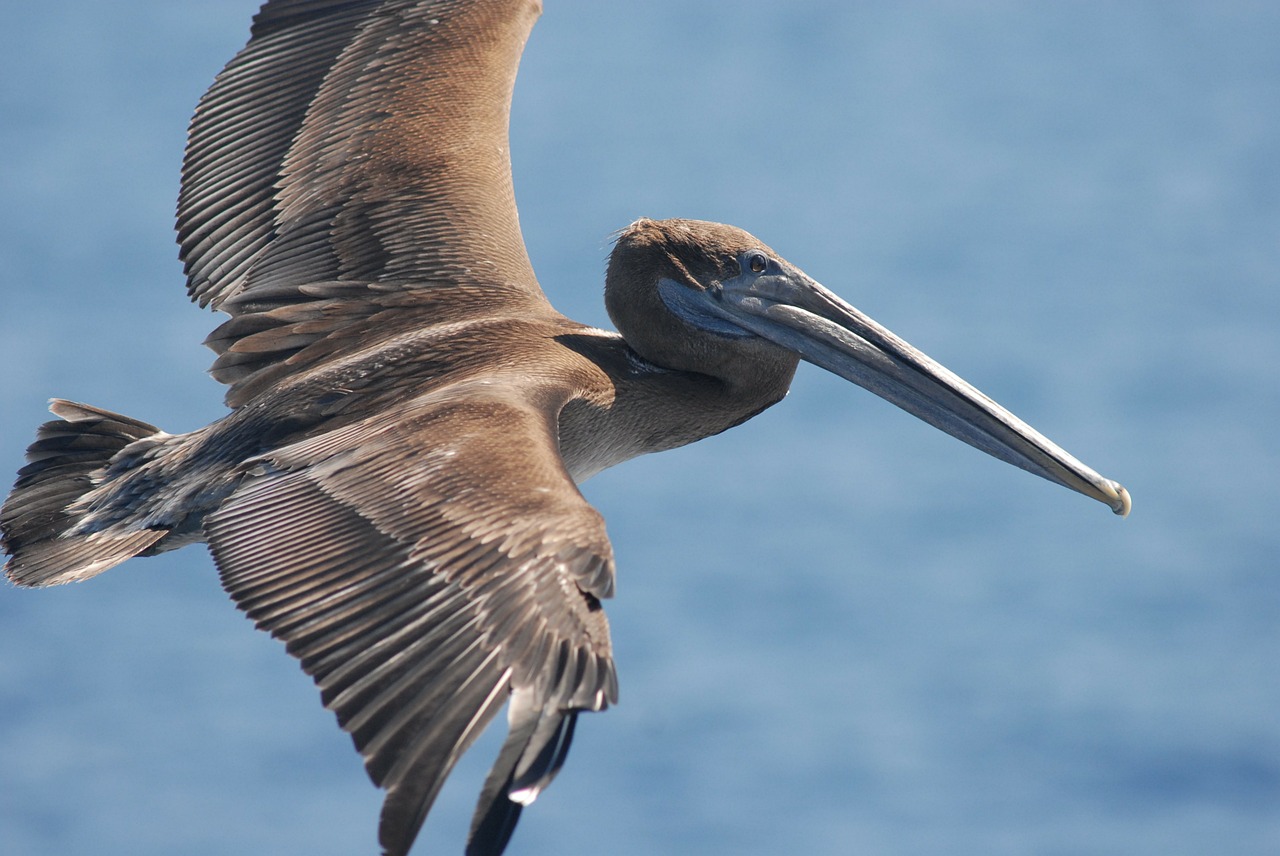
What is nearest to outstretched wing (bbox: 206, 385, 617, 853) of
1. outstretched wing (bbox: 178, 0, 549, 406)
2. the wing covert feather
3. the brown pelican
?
the brown pelican

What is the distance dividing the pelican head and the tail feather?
2164 millimetres

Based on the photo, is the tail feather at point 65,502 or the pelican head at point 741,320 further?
the pelican head at point 741,320

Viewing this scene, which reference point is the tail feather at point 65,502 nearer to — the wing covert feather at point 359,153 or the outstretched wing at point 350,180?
the outstretched wing at point 350,180

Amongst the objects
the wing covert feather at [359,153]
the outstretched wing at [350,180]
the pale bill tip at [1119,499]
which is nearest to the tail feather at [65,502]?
the outstretched wing at [350,180]

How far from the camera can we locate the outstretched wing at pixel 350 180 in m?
7.61

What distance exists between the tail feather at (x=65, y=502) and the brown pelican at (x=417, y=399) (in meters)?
0.01

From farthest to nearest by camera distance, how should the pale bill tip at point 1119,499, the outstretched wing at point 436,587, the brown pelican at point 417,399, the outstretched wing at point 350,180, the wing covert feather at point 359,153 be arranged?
the wing covert feather at point 359,153
the outstretched wing at point 350,180
the pale bill tip at point 1119,499
the brown pelican at point 417,399
the outstretched wing at point 436,587

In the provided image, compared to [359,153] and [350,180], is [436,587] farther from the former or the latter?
[359,153]

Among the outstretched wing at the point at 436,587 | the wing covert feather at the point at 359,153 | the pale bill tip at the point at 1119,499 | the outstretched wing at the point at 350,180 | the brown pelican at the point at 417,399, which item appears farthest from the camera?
the wing covert feather at the point at 359,153

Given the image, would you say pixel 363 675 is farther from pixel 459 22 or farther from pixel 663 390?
pixel 459 22

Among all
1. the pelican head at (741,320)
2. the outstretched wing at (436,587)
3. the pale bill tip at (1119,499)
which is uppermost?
the pelican head at (741,320)

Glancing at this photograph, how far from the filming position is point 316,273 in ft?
26.2

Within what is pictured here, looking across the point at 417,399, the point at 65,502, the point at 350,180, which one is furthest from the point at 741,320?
the point at 65,502

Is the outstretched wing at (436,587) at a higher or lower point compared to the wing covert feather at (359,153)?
lower
